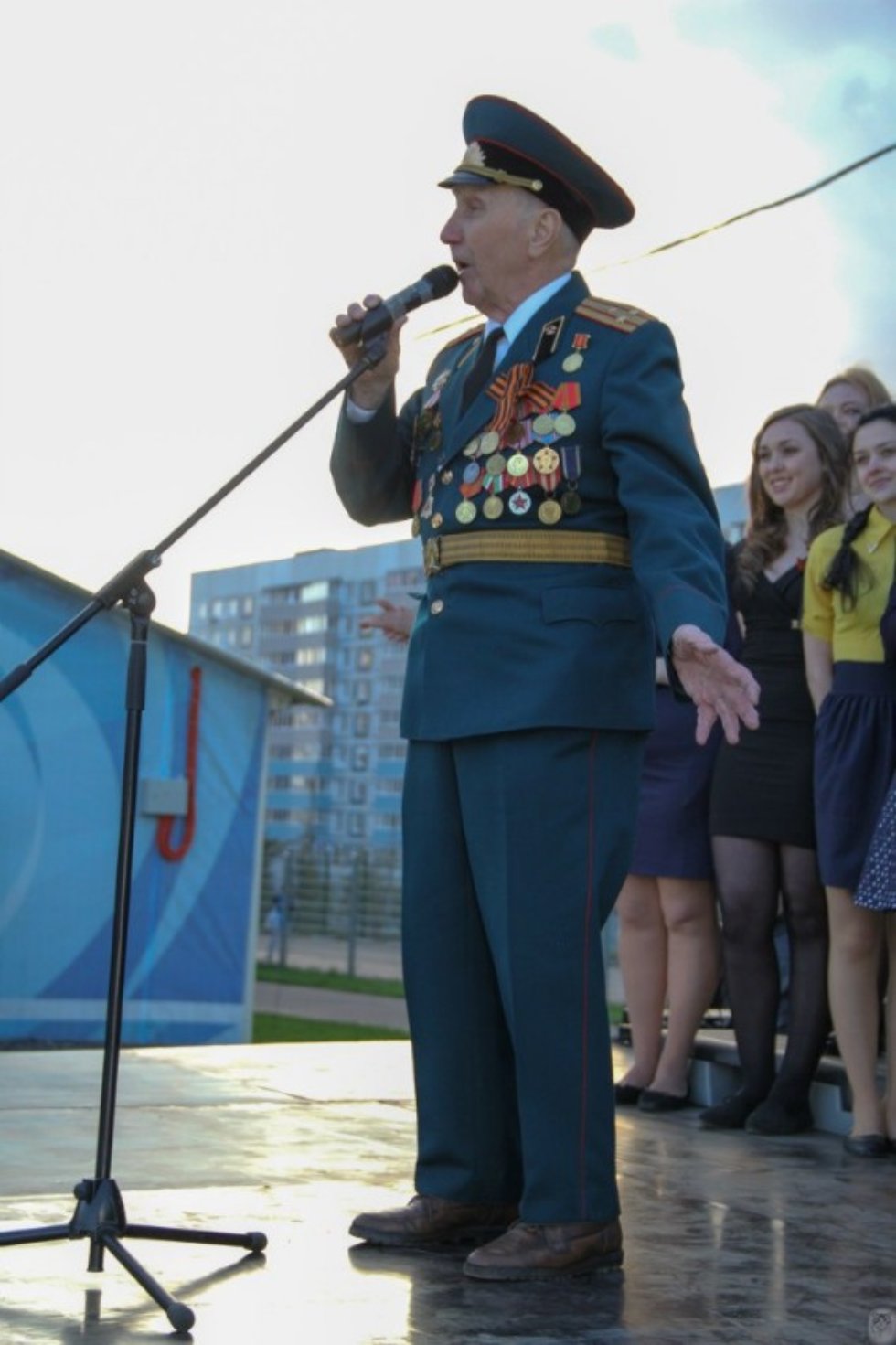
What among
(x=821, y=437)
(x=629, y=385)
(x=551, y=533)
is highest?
(x=821, y=437)

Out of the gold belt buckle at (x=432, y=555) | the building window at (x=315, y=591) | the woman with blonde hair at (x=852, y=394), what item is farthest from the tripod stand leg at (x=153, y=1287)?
the building window at (x=315, y=591)

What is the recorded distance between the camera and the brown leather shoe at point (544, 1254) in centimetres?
265

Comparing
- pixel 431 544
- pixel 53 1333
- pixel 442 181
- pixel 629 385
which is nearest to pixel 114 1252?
pixel 53 1333

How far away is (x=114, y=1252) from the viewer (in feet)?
8.07

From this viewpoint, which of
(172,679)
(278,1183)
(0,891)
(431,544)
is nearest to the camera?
(431,544)

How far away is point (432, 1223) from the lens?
9.43ft

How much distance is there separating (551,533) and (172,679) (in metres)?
9.16

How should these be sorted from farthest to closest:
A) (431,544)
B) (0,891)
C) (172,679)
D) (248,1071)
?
1. (172,679)
2. (0,891)
3. (248,1071)
4. (431,544)

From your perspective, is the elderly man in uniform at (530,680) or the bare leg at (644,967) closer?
the elderly man in uniform at (530,680)

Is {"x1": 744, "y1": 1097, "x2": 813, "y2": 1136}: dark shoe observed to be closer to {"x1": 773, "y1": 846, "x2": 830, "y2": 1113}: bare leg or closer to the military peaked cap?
{"x1": 773, "y1": 846, "x2": 830, "y2": 1113}: bare leg

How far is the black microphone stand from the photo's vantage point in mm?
2494

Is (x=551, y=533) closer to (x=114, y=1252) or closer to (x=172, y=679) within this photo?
(x=114, y=1252)

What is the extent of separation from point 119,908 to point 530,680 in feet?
2.12

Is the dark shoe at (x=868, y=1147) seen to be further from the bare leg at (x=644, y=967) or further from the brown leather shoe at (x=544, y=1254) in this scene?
the brown leather shoe at (x=544, y=1254)
